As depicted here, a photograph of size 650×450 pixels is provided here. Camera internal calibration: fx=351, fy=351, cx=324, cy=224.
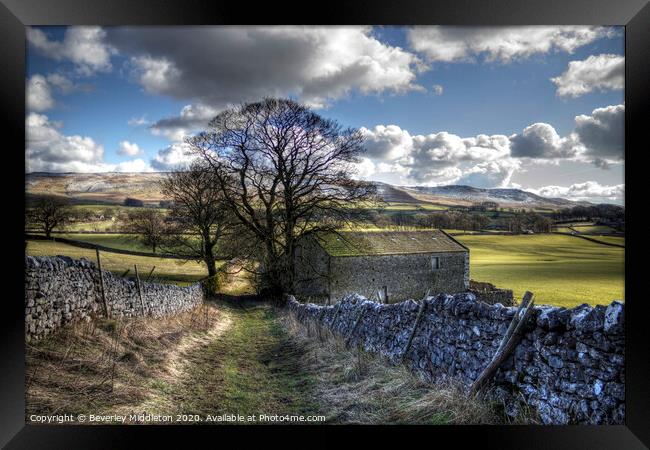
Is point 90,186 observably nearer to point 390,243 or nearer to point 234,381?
point 234,381

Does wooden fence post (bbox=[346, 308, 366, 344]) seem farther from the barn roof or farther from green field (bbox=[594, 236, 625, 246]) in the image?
the barn roof

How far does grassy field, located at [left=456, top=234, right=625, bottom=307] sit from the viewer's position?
12.7 feet

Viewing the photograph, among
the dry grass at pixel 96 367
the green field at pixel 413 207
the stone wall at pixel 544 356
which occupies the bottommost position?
the dry grass at pixel 96 367

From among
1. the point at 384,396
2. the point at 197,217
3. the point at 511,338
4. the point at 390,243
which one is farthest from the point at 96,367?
the point at 390,243

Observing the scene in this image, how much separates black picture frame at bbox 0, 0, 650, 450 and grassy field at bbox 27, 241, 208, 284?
1.23 metres

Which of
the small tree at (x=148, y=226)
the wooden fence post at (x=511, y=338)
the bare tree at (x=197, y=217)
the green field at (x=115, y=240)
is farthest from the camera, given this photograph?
the bare tree at (x=197, y=217)

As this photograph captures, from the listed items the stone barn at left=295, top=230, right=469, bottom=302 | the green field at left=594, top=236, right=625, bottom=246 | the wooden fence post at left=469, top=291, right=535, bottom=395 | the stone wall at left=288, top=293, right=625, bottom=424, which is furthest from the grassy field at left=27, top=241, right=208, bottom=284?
the green field at left=594, top=236, right=625, bottom=246

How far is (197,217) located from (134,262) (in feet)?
13.5

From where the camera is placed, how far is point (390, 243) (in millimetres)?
16156

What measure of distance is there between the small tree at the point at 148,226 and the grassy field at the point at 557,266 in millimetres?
8059

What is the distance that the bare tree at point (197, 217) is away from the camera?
10875 millimetres
